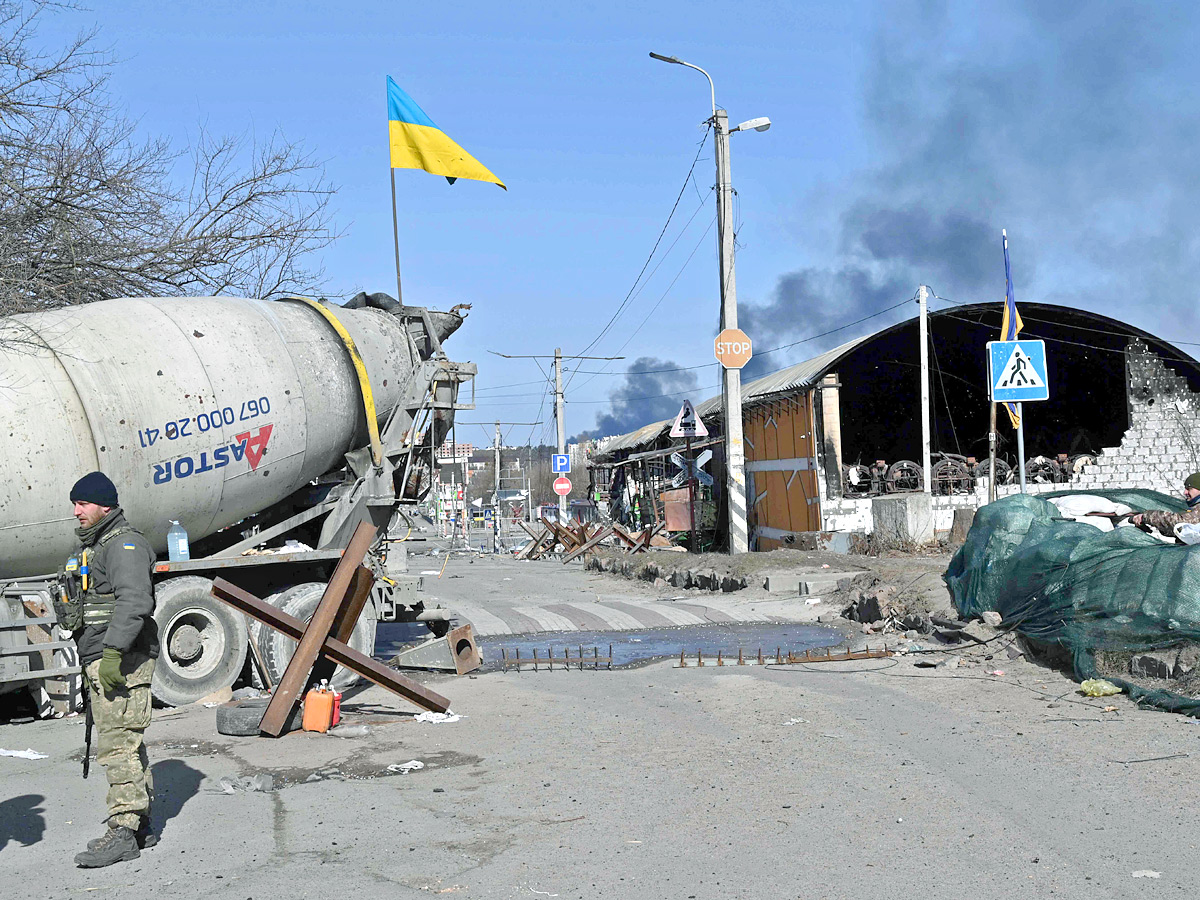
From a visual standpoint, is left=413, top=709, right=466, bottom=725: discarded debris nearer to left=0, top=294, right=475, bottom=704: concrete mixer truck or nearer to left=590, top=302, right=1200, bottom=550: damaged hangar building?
left=0, top=294, right=475, bottom=704: concrete mixer truck

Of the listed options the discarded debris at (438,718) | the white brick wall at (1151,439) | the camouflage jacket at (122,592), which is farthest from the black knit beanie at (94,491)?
the white brick wall at (1151,439)

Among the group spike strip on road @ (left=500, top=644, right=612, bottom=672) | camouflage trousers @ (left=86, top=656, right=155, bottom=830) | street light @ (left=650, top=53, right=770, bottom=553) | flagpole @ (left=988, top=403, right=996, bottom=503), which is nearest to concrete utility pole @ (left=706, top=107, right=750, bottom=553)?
street light @ (left=650, top=53, right=770, bottom=553)

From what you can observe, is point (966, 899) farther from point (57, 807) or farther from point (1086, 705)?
point (57, 807)

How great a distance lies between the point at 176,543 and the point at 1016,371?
31.4 ft

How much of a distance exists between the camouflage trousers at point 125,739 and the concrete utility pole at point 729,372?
15919 mm

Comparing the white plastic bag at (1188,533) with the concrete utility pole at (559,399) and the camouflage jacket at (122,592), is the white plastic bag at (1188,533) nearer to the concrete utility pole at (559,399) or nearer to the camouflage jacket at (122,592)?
the camouflage jacket at (122,592)

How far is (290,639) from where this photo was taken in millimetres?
9953

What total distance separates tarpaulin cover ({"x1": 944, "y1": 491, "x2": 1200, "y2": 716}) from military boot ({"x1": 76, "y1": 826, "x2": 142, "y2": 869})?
6.67 meters

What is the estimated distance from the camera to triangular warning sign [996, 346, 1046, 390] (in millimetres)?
13039

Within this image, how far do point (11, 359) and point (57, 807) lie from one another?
4.00 meters

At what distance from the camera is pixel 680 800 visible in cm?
590

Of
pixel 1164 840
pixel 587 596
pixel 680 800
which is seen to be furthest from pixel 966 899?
pixel 587 596

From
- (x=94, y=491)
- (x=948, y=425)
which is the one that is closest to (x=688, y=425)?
(x=948, y=425)

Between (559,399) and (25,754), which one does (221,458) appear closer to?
(25,754)
